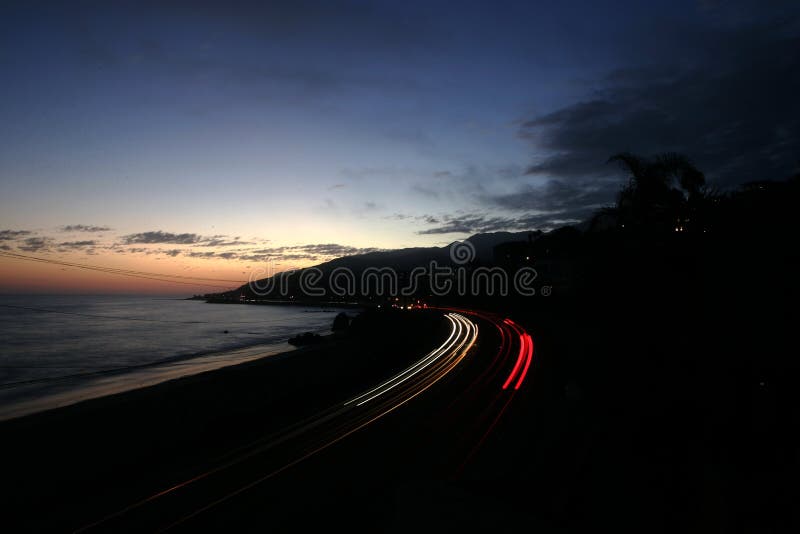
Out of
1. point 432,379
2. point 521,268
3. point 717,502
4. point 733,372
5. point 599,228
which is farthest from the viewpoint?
point 521,268

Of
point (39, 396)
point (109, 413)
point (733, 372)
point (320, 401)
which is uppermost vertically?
point (733, 372)

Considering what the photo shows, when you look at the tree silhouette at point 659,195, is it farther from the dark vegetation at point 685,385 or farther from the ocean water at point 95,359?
the ocean water at point 95,359

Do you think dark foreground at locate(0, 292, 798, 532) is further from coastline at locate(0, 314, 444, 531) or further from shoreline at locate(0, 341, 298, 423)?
shoreline at locate(0, 341, 298, 423)

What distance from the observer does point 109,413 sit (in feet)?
48.2

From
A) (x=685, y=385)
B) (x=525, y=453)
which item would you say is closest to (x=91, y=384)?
(x=525, y=453)

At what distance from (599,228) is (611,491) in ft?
37.2

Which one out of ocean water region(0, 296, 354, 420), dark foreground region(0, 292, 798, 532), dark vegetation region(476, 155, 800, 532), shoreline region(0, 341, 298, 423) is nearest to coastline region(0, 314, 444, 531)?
dark foreground region(0, 292, 798, 532)

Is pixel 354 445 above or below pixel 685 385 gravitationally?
below

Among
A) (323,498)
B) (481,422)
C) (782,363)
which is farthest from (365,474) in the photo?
(782,363)

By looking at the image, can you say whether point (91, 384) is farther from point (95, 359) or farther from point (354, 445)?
point (354, 445)

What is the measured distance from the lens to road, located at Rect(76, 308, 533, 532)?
970 centimetres

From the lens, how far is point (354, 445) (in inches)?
526

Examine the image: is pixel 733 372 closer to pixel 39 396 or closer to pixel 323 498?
pixel 323 498

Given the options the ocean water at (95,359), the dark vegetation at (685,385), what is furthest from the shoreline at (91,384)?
the dark vegetation at (685,385)
